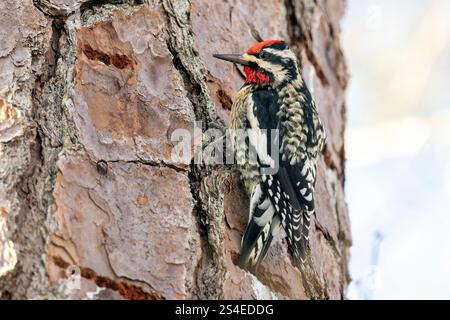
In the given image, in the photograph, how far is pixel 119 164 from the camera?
8.84 feet

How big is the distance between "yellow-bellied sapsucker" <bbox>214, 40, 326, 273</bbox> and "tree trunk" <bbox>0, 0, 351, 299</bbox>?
0.08 m

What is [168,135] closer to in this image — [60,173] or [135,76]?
[135,76]

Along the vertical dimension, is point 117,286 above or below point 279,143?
below

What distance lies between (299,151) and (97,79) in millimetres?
1188

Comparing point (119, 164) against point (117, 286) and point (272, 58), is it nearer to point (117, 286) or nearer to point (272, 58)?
point (117, 286)

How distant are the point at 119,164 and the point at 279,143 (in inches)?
44.1

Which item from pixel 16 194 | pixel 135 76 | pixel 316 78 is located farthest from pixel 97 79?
pixel 316 78

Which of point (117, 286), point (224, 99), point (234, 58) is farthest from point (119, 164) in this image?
point (234, 58)

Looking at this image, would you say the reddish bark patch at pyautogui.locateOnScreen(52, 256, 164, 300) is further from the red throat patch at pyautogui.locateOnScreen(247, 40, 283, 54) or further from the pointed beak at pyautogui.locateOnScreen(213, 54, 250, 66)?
the red throat patch at pyautogui.locateOnScreen(247, 40, 283, 54)

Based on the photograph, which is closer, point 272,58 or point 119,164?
point 119,164

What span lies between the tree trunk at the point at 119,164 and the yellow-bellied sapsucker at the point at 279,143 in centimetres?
8

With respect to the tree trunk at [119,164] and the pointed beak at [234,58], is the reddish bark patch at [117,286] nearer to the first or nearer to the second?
the tree trunk at [119,164]

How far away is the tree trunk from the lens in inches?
93.0

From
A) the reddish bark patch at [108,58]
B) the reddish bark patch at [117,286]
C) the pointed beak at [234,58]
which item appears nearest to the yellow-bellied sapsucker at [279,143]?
the pointed beak at [234,58]
